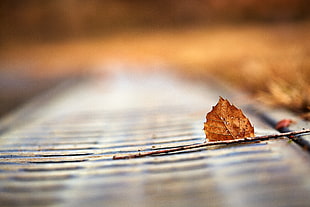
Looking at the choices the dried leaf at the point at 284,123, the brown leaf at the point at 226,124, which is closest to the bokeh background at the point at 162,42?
the dried leaf at the point at 284,123

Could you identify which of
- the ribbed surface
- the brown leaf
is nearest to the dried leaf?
the ribbed surface

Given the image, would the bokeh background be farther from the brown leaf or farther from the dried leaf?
the brown leaf

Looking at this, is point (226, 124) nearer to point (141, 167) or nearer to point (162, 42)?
point (141, 167)

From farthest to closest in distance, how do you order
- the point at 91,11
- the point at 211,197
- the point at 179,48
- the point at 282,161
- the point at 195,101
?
the point at 91,11 < the point at 179,48 < the point at 195,101 < the point at 282,161 < the point at 211,197

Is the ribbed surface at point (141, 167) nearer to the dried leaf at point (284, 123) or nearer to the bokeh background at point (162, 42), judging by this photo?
the dried leaf at point (284, 123)

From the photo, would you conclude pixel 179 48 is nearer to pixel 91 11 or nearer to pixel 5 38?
pixel 91 11

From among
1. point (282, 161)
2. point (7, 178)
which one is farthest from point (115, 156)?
point (282, 161)

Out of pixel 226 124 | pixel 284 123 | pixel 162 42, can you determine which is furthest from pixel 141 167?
pixel 162 42
